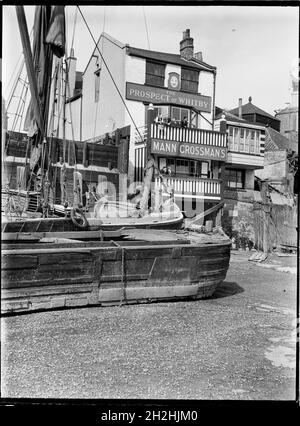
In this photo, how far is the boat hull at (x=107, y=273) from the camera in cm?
575

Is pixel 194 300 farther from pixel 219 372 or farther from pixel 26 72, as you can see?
pixel 26 72

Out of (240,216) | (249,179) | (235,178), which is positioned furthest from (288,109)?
(235,178)

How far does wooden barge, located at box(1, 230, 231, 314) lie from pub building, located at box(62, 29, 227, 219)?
1.52 metres

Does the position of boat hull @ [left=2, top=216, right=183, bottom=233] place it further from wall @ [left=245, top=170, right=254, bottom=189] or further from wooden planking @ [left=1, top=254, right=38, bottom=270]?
wall @ [left=245, top=170, right=254, bottom=189]

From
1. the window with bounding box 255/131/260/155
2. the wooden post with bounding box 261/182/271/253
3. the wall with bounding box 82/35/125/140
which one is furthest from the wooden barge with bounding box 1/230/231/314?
the window with bounding box 255/131/260/155

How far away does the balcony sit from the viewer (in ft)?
30.2

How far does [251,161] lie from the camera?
49.8ft

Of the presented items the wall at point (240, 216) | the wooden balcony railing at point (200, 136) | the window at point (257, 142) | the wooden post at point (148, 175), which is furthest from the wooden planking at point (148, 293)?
the window at point (257, 142)

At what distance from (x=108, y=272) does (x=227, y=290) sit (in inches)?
124

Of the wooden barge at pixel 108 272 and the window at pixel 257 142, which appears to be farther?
the window at pixel 257 142

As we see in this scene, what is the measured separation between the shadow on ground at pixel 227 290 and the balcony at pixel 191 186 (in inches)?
72.3

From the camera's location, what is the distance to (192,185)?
35.4ft

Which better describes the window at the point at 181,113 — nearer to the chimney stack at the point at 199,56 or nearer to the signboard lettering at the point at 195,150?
the signboard lettering at the point at 195,150
